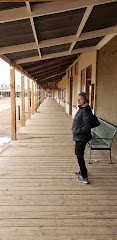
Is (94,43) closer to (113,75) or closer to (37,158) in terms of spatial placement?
(113,75)

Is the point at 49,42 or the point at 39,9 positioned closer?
the point at 39,9

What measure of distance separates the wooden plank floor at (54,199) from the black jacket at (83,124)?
31.7 inches

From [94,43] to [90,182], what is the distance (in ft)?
13.2

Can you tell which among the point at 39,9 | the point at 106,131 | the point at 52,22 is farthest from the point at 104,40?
the point at 39,9

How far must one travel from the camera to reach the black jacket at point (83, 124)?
291 cm

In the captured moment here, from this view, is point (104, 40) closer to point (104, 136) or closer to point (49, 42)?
point (49, 42)

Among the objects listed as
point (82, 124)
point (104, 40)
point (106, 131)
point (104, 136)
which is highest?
point (104, 40)

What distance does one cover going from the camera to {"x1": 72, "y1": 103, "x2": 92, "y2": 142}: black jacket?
115 inches

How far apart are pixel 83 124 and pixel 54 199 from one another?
1152 millimetres

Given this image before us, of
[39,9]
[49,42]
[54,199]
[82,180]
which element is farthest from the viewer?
[49,42]

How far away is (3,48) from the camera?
170 inches

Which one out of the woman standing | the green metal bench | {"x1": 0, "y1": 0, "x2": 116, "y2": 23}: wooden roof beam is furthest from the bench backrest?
{"x1": 0, "y1": 0, "x2": 116, "y2": 23}: wooden roof beam

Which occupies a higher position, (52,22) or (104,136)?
(52,22)

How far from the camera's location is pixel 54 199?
107 inches
